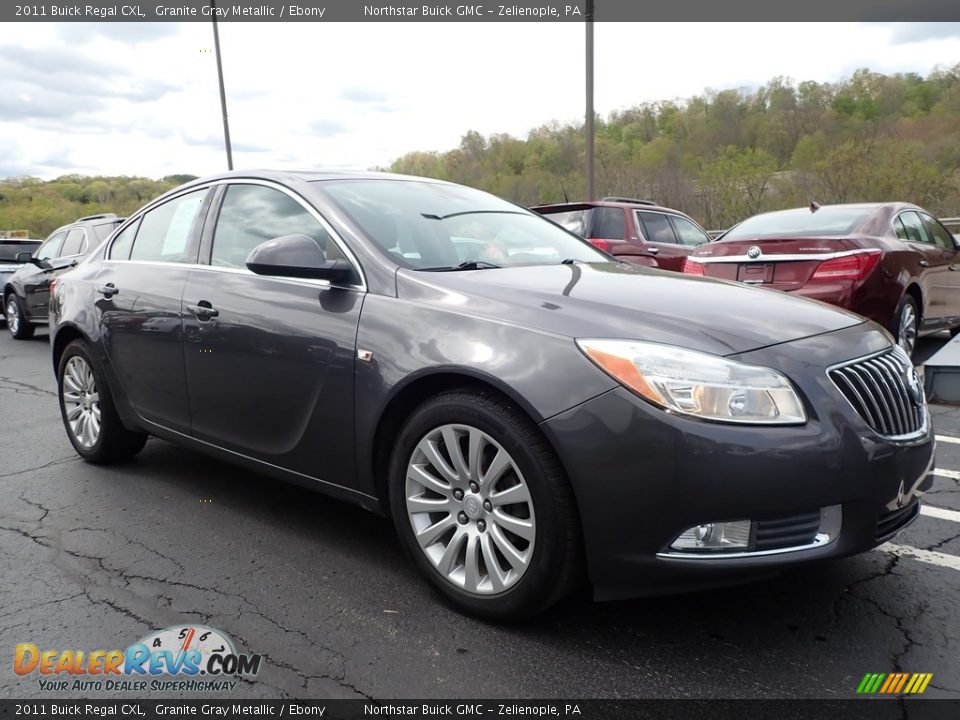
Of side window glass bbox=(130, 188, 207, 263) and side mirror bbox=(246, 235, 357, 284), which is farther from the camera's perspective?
side window glass bbox=(130, 188, 207, 263)

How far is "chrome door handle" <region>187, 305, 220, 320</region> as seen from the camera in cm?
351

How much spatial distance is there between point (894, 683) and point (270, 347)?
2.49 m

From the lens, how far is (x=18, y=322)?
12.4 metres

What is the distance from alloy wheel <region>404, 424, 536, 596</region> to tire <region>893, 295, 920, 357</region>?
527 centimetres

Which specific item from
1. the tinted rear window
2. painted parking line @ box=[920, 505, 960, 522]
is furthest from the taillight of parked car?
the tinted rear window

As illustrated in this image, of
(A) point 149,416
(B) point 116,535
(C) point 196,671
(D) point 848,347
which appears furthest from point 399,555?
(D) point 848,347

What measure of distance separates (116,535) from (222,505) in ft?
1.70

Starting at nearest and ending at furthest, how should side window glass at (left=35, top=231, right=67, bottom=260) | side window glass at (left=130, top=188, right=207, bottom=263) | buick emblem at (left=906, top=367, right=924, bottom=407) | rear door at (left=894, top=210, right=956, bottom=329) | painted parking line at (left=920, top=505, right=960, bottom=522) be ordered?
buick emblem at (left=906, top=367, right=924, bottom=407) < painted parking line at (left=920, top=505, right=960, bottom=522) < side window glass at (left=130, top=188, right=207, bottom=263) < rear door at (left=894, top=210, right=956, bottom=329) < side window glass at (left=35, top=231, right=67, bottom=260)

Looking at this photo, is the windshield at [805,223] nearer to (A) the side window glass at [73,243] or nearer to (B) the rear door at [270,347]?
(B) the rear door at [270,347]

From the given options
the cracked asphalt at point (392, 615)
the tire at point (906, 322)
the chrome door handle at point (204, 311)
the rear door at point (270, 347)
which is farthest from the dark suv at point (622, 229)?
the chrome door handle at point (204, 311)

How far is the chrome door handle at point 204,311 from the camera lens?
3.51 m

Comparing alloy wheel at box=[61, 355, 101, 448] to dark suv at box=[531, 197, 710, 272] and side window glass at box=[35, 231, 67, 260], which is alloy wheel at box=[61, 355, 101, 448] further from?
side window glass at box=[35, 231, 67, 260]

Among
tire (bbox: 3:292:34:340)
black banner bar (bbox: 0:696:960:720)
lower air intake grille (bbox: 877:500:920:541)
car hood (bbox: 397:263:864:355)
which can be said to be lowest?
tire (bbox: 3:292:34:340)

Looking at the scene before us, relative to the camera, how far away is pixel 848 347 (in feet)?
8.49
